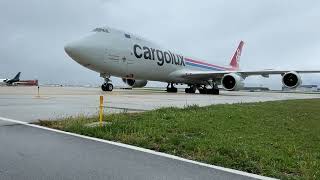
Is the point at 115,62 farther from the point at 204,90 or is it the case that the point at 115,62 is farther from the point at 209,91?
the point at 204,90

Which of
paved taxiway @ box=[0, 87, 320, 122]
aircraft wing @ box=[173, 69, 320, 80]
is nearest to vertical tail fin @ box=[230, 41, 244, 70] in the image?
aircraft wing @ box=[173, 69, 320, 80]

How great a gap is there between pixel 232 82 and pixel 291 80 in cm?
475

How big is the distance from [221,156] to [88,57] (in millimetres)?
22204

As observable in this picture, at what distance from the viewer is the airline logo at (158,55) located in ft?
100

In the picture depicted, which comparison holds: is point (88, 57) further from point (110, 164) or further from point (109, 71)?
point (110, 164)

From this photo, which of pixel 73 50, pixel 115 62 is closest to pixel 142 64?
pixel 115 62

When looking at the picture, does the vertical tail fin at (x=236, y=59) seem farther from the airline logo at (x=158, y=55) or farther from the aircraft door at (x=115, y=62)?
the aircraft door at (x=115, y=62)

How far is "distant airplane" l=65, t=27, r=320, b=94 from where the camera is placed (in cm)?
2769

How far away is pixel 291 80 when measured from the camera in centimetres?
3225

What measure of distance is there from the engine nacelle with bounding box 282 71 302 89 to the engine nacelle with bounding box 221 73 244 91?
3.46 m

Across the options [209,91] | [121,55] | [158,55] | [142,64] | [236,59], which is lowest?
[209,91]

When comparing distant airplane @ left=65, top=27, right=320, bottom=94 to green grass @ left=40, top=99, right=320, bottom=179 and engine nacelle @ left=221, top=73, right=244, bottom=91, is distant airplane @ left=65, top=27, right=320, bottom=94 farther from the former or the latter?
green grass @ left=40, top=99, right=320, bottom=179

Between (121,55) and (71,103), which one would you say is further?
(121,55)

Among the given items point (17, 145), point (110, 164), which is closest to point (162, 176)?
point (110, 164)
